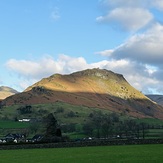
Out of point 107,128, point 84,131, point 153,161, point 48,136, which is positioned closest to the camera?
point 153,161

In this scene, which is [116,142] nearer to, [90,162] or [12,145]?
[12,145]

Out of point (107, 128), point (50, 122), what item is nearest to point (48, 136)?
point (50, 122)

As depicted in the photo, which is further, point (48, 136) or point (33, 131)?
point (33, 131)

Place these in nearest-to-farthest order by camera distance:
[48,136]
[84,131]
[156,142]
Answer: [156,142] < [48,136] < [84,131]

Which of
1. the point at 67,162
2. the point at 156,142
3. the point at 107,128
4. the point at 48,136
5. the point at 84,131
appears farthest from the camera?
the point at 84,131

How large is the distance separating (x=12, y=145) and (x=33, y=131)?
330 feet

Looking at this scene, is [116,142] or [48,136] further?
[48,136]

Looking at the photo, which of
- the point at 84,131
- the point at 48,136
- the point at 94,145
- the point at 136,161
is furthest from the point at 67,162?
the point at 84,131

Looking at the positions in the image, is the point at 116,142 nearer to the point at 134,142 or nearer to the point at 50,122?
the point at 134,142

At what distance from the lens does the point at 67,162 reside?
161ft

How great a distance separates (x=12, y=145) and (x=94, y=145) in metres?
21.8

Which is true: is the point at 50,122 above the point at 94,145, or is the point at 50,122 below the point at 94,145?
above

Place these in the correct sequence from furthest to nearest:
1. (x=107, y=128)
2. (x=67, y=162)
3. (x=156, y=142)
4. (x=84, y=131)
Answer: (x=84, y=131)
(x=107, y=128)
(x=156, y=142)
(x=67, y=162)

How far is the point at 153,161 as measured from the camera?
44.6 m
